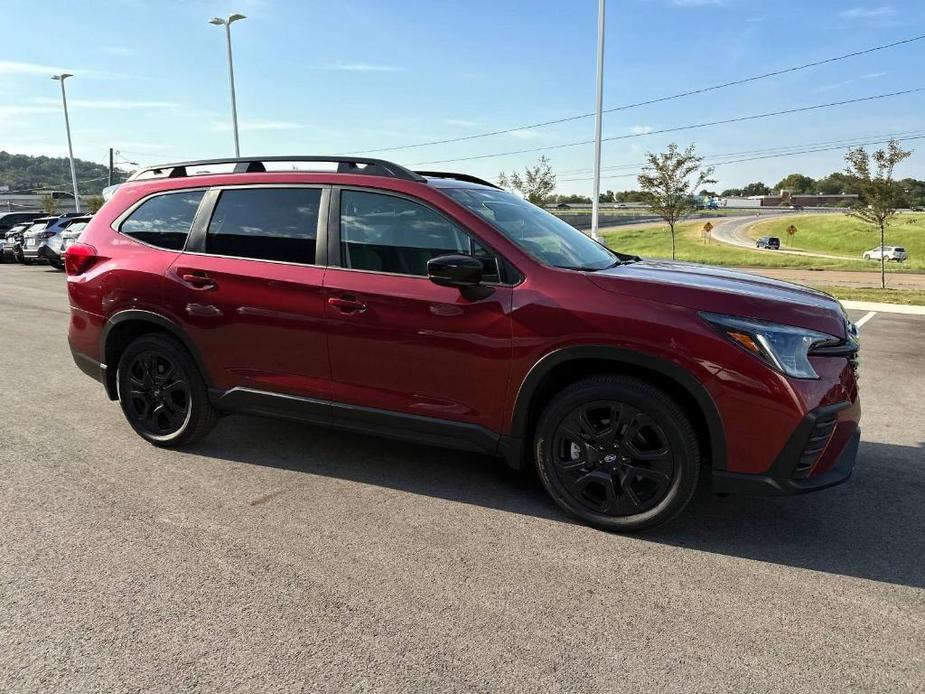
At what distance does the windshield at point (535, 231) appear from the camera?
3.65 m

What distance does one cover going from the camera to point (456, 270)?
10.9 ft

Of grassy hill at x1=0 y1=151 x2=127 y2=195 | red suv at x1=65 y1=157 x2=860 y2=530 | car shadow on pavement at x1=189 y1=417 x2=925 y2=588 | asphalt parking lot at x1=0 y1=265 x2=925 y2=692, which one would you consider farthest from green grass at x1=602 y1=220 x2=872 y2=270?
grassy hill at x1=0 y1=151 x2=127 y2=195

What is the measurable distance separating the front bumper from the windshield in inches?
52.5

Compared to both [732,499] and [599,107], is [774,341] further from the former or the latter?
[599,107]

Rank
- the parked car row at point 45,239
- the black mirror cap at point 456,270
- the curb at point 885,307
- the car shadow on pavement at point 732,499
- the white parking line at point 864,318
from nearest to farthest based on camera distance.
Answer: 1. the car shadow on pavement at point 732,499
2. the black mirror cap at point 456,270
3. the white parking line at point 864,318
4. the curb at point 885,307
5. the parked car row at point 45,239

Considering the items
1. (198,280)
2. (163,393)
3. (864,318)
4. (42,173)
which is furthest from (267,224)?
(42,173)

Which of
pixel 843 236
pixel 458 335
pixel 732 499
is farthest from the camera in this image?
pixel 843 236

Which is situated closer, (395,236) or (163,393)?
(395,236)

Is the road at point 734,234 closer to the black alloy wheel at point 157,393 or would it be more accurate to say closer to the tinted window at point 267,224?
the tinted window at point 267,224

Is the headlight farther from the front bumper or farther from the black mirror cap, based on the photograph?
the black mirror cap

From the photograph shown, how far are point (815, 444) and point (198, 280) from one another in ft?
11.6

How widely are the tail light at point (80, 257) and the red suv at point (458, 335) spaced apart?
2 cm

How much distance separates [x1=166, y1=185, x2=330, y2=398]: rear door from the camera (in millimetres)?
3895

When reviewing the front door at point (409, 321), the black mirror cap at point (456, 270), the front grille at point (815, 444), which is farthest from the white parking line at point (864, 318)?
the black mirror cap at point (456, 270)
